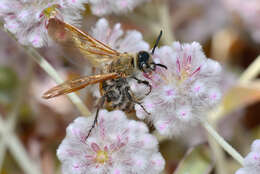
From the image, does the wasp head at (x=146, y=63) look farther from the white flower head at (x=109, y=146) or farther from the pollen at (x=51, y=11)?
the pollen at (x=51, y=11)

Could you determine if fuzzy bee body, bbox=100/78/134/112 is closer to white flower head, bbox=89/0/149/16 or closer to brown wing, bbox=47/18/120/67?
brown wing, bbox=47/18/120/67

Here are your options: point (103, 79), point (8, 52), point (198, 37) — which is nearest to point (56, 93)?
point (103, 79)

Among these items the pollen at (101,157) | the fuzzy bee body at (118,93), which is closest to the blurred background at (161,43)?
the fuzzy bee body at (118,93)

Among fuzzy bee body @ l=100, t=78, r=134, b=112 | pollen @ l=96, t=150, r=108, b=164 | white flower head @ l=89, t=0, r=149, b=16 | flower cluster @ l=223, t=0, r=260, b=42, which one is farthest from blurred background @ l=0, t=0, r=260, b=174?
pollen @ l=96, t=150, r=108, b=164

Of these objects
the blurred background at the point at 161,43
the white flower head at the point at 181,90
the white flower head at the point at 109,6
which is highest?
the white flower head at the point at 109,6

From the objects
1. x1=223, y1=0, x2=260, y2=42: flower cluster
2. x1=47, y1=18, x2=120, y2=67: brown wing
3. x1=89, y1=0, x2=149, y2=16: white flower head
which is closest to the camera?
x1=47, y1=18, x2=120, y2=67: brown wing

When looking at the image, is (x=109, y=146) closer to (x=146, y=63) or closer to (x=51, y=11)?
(x=146, y=63)

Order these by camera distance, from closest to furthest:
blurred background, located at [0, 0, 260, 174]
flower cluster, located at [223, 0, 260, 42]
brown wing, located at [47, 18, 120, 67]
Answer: brown wing, located at [47, 18, 120, 67]
blurred background, located at [0, 0, 260, 174]
flower cluster, located at [223, 0, 260, 42]
